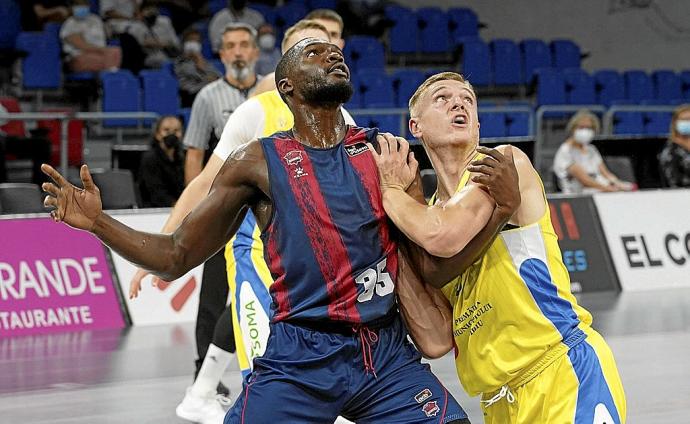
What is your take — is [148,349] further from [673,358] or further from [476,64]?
[476,64]

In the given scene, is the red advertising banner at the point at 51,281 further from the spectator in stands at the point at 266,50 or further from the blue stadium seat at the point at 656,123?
the blue stadium seat at the point at 656,123

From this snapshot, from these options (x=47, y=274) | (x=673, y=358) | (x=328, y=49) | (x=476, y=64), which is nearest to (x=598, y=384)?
(x=328, y=49)

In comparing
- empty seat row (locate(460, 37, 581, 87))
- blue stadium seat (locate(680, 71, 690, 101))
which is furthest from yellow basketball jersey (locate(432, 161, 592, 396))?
blue stadium seat (locate(680, 71, 690, 101))

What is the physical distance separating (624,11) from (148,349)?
14.1 metres

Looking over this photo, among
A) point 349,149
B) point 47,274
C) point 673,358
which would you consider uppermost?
point 349,149

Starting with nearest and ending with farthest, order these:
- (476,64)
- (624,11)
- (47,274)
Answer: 1. (47,274)
2. (476,64)
3. (624,11)

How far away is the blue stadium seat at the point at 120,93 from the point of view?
46.1ft

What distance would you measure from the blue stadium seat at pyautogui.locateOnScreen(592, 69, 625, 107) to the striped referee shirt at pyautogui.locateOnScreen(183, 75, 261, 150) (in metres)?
11.8

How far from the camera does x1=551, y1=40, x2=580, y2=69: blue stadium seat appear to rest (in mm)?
19000

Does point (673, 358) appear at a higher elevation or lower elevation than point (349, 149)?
lower

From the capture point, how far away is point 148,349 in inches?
325

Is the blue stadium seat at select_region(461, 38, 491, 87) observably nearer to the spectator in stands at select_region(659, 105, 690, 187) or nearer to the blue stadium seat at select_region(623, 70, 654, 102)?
the blue stadium seat at select_region(623, 70, 654, 102)

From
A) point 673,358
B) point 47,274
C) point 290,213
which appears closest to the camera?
point 290,213

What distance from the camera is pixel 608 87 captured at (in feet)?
59.5
